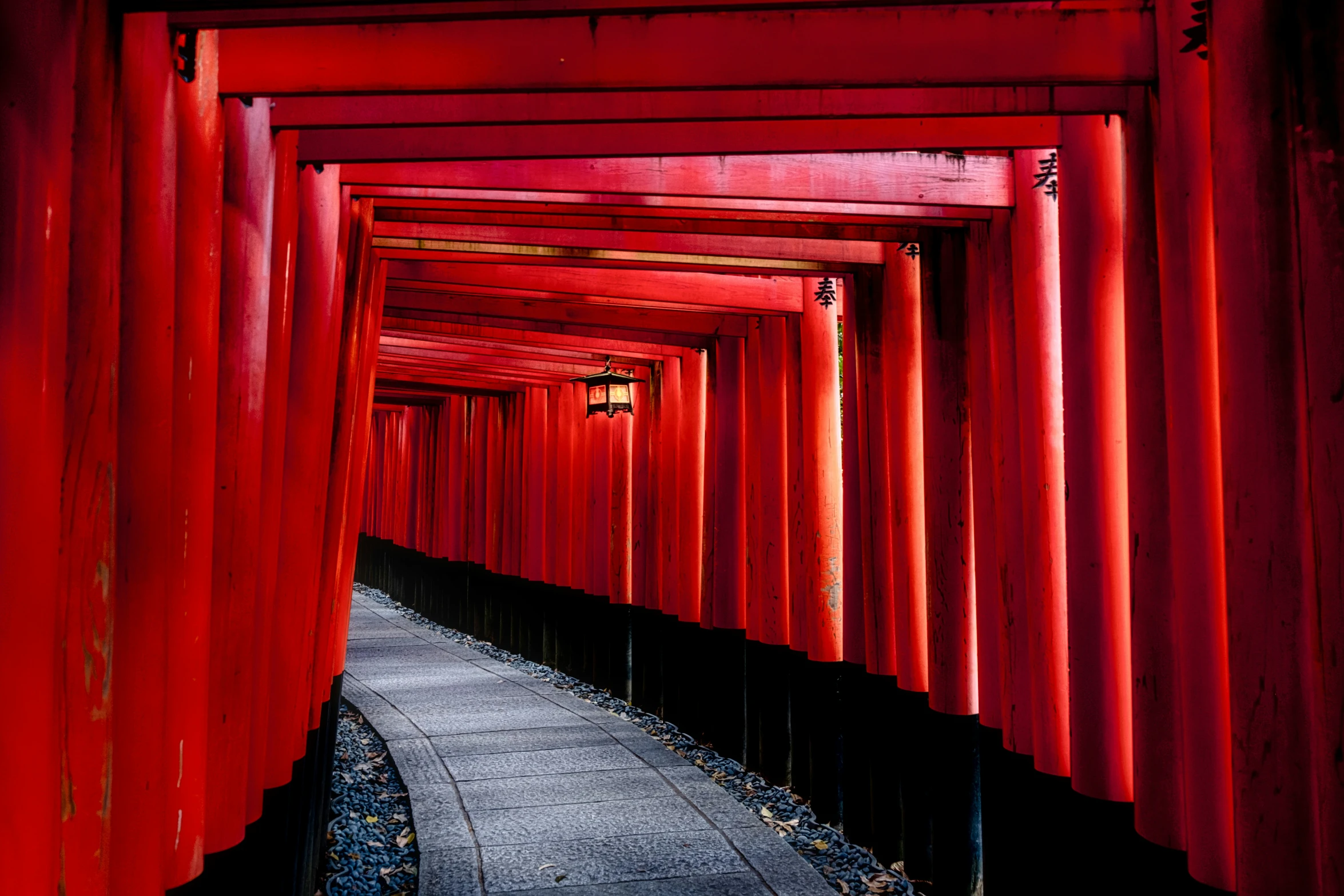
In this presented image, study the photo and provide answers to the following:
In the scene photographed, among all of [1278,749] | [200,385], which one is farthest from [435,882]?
[1278,749]

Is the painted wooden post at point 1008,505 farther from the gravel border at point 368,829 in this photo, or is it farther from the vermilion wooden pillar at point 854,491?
the gravel border at point 368,829

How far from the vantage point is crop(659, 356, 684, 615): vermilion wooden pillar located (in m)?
9.57

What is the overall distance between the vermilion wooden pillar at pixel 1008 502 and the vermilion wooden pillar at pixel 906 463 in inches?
34.5

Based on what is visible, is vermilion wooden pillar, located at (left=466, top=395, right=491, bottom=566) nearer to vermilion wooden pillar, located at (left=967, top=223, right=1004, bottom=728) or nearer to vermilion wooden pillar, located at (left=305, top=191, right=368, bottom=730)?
vermilion wooden pillar, located at (left=305, top=191, right=368, bottom=730)

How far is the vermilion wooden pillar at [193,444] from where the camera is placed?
2744mm

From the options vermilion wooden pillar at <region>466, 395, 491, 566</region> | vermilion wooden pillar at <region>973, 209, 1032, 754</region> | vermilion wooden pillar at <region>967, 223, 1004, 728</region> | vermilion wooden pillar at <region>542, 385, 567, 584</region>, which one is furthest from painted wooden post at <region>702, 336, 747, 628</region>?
vermilion wooden pillar at <region>466, 395, 491, 566</region>

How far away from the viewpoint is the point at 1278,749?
7.98ft

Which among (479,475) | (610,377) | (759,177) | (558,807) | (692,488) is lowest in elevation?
(558,807)

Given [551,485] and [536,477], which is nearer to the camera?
[551,485]

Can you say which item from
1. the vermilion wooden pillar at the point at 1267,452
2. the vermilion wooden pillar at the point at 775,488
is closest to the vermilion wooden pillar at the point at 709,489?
the vermilion wooden pillar at the point at 775,488

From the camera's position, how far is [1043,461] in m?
4.33

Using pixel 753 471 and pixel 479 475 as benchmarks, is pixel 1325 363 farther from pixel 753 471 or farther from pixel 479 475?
pixel 479 475

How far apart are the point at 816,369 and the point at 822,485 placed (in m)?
0.87

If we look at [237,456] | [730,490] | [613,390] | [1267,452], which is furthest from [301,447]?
[613,390]
